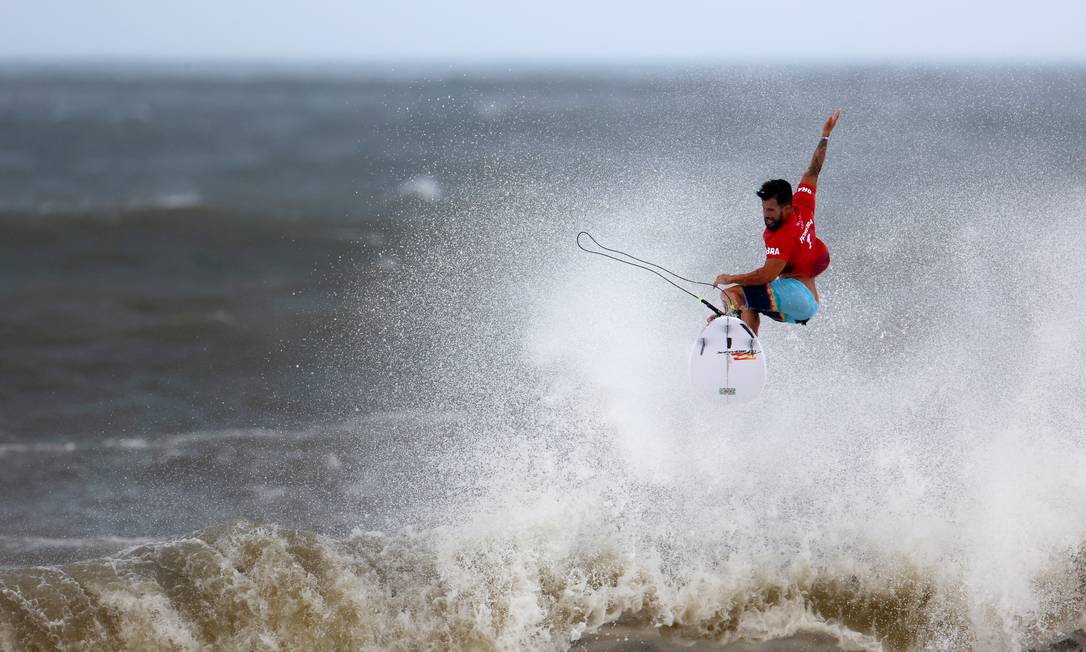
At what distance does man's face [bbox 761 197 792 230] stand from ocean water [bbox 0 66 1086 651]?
8.14 feet

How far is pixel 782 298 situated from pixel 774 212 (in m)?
0.71

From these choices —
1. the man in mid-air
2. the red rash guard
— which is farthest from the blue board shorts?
the red rash guard

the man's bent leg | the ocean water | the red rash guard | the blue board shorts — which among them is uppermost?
the red rash guard

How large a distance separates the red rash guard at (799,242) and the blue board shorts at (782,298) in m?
0.11

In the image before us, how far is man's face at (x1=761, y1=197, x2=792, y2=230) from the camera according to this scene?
6.26 metres

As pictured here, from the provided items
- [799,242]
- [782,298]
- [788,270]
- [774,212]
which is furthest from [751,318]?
[774,212]

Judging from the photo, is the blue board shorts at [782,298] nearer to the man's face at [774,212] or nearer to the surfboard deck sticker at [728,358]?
the surfboard deck sticker at [728,358]

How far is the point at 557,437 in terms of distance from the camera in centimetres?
835

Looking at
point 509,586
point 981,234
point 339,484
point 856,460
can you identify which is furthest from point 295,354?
point 981,234

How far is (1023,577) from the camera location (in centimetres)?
687

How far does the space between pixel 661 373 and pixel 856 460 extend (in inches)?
76.1

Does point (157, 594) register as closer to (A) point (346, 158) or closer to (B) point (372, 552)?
(B) point (372, 552)

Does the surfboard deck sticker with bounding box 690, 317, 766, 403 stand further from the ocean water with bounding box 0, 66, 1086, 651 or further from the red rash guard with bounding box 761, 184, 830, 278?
the ocean water with bounding box 0, 66, 1086, 651

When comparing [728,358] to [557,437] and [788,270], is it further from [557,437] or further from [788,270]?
[557,437]
